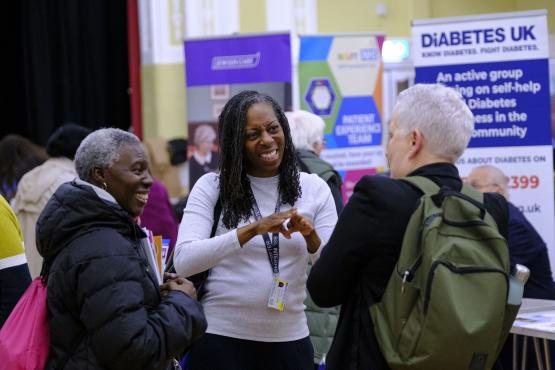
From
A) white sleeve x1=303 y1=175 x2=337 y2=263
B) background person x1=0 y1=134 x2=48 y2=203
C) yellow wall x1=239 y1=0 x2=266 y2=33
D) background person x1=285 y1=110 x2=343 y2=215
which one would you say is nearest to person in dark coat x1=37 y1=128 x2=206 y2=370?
white sleeve x1=303 y1=175 x2=337 y2=263

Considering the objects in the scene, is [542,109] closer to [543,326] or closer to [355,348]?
[543,326]

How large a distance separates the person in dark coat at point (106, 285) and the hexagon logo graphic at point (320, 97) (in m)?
5.17

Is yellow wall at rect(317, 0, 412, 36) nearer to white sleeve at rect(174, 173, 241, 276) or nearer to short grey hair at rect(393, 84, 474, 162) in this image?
white sleeve at rect(174, 173, 241, 276)

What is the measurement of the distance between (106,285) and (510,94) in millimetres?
4226

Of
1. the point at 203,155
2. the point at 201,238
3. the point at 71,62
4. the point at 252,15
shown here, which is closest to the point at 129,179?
the point at 201,238

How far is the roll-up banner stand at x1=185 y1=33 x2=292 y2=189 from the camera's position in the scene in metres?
7.11

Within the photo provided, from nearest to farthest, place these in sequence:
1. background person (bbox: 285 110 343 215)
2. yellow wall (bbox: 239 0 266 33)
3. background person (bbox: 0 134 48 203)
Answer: background person (bbox: 285 110 343 215) < background person (bbox: 0 134 48 203) < yellow wall (bbox: 239 0 266 33)

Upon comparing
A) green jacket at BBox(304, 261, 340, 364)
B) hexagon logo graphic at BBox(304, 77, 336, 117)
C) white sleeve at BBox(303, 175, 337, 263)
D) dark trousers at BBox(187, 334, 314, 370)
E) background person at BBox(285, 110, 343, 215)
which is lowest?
green jacket at BBox(304, 261, 340, 364)

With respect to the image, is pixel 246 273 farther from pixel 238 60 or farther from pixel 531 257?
pixel 238 60

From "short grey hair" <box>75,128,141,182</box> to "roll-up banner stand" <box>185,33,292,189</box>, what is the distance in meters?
4.39

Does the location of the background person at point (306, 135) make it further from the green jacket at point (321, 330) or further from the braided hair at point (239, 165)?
the braided hair at point (239, 165)

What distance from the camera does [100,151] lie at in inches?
101

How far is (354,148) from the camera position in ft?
25.2

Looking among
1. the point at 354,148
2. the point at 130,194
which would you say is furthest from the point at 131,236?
the point at 354,148
